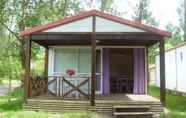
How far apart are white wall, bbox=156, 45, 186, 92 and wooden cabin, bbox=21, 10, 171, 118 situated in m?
4.16

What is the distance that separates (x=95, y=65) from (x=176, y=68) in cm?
977

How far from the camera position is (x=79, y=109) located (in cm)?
1188

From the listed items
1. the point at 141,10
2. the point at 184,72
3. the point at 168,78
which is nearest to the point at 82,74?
the point at 184,72

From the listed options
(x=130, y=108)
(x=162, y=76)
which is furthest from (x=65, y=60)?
(x=162, y=76)

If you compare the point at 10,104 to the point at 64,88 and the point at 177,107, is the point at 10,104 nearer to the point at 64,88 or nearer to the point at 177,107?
the point at 64,88

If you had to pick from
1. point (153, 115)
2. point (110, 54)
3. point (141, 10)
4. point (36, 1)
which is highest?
point (141, 10)

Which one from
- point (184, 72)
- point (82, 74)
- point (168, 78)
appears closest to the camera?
point (82, 74)

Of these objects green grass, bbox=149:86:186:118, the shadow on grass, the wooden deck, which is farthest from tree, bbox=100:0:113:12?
the wooden deck

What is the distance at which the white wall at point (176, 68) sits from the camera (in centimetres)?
1898

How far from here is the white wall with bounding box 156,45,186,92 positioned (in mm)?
18984

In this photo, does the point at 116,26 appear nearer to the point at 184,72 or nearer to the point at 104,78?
the point at 104,78

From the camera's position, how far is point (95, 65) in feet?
40.4

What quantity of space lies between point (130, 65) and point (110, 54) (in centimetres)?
106

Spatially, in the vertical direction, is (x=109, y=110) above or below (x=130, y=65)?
below
